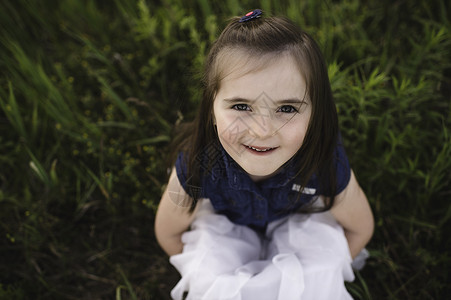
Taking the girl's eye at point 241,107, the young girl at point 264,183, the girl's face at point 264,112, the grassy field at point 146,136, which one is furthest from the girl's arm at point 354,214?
the girl's eye at point 241,107

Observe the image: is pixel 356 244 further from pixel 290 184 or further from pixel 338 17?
pixel 338 17

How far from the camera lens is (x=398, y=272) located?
1440 mm

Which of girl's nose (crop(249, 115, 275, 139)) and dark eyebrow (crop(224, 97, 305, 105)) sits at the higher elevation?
dark eyebrow (crop(224, 97, 305, 105))

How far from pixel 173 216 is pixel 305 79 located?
660 mm

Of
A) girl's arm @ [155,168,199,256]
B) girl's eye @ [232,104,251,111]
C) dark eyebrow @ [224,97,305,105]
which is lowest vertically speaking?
girl's arm @ [155,168,199,256]

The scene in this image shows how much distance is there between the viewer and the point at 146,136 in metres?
1.72

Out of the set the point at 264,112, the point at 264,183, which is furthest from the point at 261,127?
the point at 264,183

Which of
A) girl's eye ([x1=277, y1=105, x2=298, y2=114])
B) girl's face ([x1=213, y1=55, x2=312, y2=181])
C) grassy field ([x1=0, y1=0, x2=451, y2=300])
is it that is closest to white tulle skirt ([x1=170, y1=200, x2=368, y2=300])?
grassy field ([x1=0, y1=0, x2=451, y2=300])

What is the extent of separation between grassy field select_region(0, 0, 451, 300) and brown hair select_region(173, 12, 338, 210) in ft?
1.13

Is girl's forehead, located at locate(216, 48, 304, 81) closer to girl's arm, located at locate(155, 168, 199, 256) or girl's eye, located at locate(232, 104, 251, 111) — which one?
girl's eye, located at locate(232, 104, 251, 111)

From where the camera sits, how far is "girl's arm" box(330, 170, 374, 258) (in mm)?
1173

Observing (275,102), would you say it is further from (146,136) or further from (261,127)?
(146,136)

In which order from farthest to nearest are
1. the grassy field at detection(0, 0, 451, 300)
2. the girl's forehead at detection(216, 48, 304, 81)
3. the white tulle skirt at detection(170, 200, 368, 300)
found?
the grassy field at detection(0, 0, 451, 300) < the white tulle skirt at detection(170, 200, 368, 300) < the girl's forehead at detection(216, 48, 304, 81)

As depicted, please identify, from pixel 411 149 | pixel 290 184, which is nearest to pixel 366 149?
pixel 411 149
